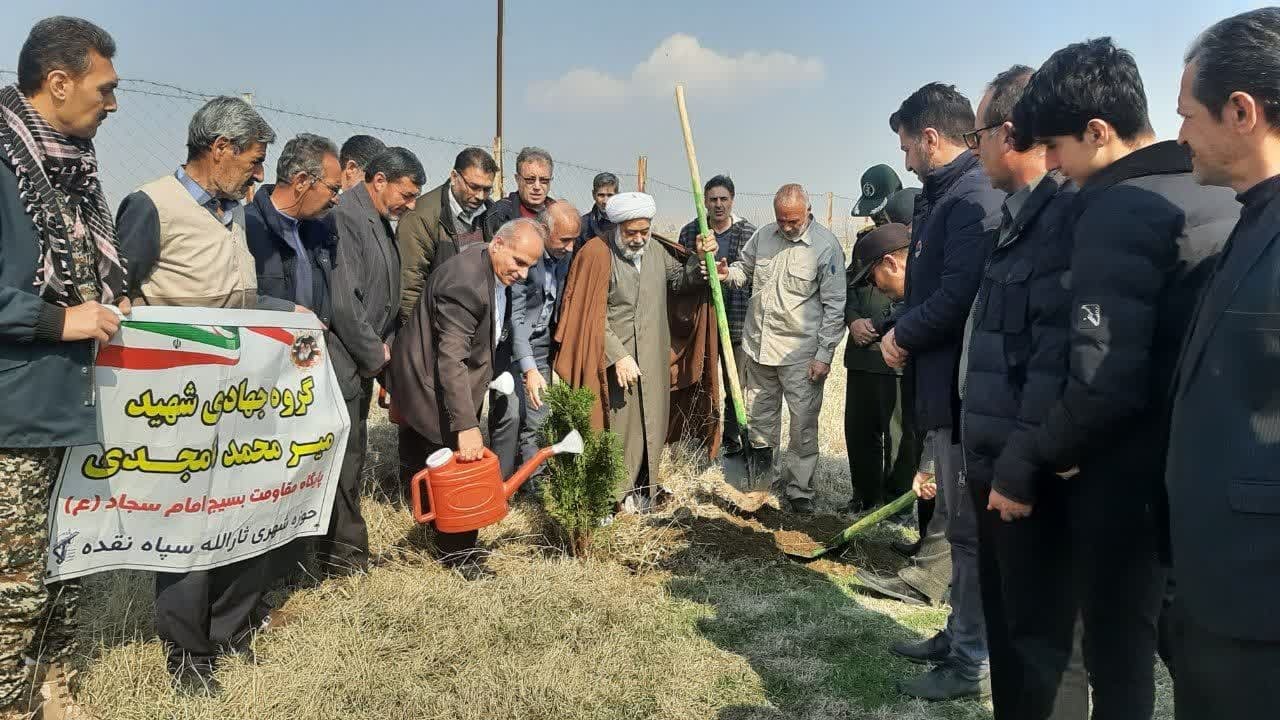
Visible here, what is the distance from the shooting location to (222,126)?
297 cm

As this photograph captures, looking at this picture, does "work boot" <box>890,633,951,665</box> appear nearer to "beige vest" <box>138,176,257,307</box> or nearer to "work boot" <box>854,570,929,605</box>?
"work boot" <box>854,570,929,605</box>

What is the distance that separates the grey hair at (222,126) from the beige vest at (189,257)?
0.15 m

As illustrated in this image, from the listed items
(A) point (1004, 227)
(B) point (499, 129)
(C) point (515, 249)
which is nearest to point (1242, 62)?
(A) point (1004, 227)

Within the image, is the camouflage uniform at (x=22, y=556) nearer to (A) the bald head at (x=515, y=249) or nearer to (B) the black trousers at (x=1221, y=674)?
(A) the bald head at (x=515, y=249)

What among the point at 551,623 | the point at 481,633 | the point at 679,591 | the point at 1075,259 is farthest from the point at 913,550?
the point at 1075,259

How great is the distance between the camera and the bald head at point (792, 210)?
590 centimetres

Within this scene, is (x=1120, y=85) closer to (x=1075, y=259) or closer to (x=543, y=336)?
(x=1075, y=259)

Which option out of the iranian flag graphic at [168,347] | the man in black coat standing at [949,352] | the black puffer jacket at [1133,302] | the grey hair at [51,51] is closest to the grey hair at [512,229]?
the iranian flag graphic at [168,347]

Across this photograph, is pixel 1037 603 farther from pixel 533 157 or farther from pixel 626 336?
pixel 533 157

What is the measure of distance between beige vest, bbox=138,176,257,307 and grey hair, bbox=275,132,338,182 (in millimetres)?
599

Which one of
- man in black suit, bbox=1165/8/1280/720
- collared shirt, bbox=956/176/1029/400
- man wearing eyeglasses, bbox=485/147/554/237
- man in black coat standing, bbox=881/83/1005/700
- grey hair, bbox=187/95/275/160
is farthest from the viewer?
man wearing eyeglasses, bbox=485/147/554/237

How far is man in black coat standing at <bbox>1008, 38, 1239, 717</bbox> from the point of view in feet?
6.59

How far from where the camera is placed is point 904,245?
450cm

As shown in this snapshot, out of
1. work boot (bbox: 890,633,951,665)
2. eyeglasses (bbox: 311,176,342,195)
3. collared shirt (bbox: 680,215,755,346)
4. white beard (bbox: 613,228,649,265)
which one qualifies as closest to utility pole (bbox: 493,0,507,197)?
collared shirt (bbox: 680,215,755,346)
